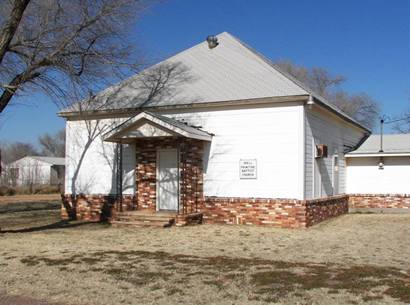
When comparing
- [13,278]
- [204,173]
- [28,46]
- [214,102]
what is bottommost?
[13,278]

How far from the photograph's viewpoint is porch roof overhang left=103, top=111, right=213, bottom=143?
15648 mm

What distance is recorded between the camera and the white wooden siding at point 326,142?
16016 mm

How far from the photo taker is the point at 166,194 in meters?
17.4

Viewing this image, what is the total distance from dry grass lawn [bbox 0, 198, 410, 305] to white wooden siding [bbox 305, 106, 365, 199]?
7.21 ft

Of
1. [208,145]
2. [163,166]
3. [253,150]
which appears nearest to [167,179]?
[163,166]

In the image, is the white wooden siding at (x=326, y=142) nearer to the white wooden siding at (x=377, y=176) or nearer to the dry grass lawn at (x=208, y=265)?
the white wooden siding at (x=377, y=176)

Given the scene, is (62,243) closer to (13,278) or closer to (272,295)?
(13,278)

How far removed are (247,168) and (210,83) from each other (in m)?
3.43

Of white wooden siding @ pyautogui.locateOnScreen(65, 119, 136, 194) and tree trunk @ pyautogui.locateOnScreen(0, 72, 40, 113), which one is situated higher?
tree trunk @ pyautogui.locateOnScreen(0, 72, 40, 113)

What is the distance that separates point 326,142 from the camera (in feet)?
61.2

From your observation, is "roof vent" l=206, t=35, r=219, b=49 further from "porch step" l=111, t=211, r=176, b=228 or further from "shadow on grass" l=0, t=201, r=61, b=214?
"shadow on grass" l=0, t=201, r=61, b=214

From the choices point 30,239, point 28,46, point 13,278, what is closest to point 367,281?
point 13,278

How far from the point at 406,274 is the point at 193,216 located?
28.6 feet

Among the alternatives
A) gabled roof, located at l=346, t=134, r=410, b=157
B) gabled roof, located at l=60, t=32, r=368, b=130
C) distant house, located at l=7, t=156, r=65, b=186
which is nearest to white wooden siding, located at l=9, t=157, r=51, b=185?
distant house, located at l=7, t=156, r=65, b=186
